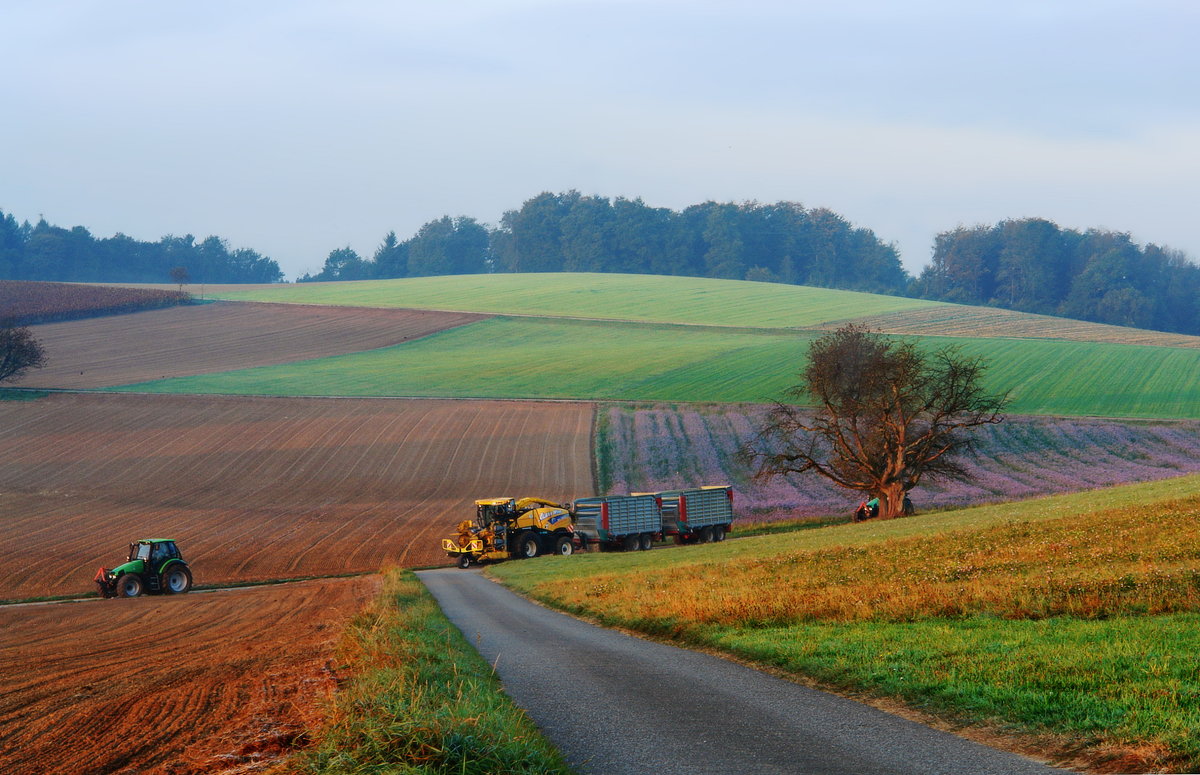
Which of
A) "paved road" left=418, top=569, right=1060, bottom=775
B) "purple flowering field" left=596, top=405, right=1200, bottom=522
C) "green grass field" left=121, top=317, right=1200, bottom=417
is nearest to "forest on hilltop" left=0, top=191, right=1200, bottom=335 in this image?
"green grass field" left=121, top=317, right=1200, bottom=417

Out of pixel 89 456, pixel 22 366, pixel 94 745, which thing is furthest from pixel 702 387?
pixel 94 745

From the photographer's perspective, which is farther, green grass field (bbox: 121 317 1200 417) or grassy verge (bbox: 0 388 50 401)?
green grass field (bbox: 121 317 1200 417)

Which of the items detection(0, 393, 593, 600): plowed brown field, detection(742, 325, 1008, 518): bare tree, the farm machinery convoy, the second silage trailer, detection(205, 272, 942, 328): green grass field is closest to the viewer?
detection(0, 393, 593, 600): plowed brown field

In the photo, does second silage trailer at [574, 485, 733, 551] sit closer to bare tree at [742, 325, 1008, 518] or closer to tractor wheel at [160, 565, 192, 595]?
bare tree at [742, 325, 1008, 518]

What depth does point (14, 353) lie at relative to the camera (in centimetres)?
7344

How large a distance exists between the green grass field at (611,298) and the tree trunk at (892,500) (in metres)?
63.2

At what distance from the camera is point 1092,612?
1439cm

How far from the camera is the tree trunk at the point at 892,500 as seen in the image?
47438 mm

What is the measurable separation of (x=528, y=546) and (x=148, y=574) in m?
16.7

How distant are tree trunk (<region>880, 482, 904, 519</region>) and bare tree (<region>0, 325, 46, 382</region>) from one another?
61.1 meters

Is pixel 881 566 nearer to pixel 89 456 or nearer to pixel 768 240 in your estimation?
pixel 89 456

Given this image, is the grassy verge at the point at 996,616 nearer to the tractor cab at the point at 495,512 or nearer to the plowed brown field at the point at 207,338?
the tractor cab at the point at 495,512

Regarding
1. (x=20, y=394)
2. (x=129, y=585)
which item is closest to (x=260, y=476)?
(x=129, y=585)

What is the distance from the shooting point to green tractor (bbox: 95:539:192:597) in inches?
1373
